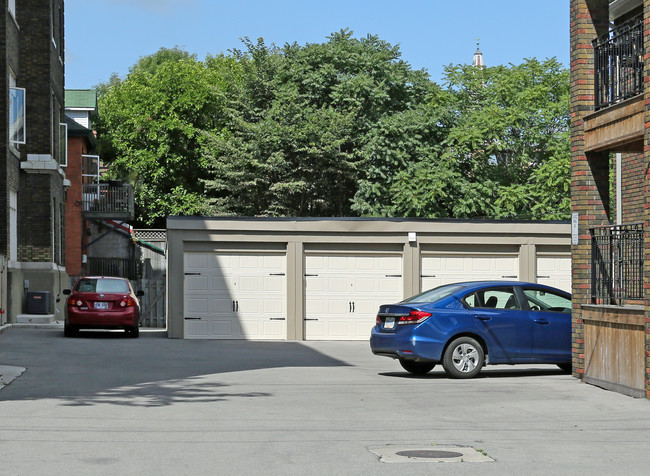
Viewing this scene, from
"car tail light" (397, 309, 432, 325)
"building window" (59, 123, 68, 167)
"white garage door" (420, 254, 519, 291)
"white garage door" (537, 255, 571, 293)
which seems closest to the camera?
"car tail light" (397, 309, 432, 325)

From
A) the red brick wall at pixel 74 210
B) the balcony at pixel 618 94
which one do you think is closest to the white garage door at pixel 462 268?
the balcony at pixel 618 94

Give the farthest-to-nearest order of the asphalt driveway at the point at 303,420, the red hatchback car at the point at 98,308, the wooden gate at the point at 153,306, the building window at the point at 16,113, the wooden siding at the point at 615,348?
the wooden gate at the point at 153,306, the building window at the point at 16,113, the red hatchback car at the point at 98,308, the wooden siding at the point at 615,348, the asphalt driveway at the point at 303,420

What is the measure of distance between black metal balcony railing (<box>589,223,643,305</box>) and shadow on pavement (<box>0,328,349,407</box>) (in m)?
5.43

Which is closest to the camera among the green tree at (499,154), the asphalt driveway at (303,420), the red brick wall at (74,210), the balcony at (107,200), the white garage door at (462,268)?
the asphalt driveway at (303,420)

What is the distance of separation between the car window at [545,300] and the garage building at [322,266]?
34.0 feet

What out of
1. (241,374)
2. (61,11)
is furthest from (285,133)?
(241,374)

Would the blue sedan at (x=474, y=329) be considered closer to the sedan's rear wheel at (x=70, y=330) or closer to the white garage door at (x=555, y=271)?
the sedan's rear wheel at (x=70, y=330)

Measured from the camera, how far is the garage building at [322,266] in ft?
91.2

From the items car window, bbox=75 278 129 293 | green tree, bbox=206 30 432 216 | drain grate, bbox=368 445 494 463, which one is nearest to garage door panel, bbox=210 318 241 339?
car window, bbox=75 278 129 293

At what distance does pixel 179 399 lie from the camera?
13.2m

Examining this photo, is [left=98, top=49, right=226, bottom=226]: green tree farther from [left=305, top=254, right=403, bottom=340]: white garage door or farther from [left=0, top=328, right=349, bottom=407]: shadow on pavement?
[left=0, top=328, right=349, bottom=407]: shadow on pavement

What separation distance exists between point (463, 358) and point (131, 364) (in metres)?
5.76

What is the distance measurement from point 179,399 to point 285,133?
30.9m

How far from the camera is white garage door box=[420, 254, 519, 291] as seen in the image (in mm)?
28625
